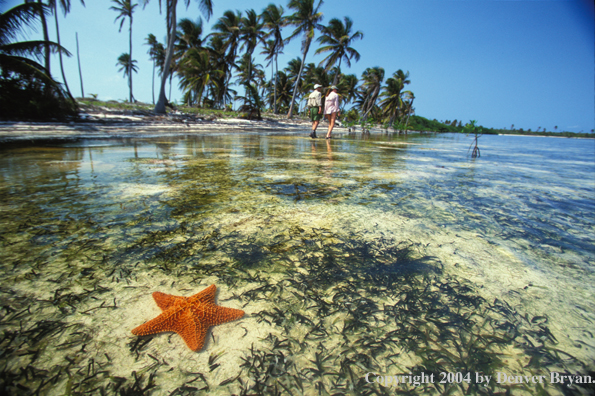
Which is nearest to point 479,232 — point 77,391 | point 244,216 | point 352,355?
point 352,355

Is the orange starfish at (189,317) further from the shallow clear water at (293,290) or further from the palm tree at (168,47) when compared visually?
the palm tree at (168,47)

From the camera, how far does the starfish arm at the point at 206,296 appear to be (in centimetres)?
94

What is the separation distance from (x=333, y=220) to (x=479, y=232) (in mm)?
962

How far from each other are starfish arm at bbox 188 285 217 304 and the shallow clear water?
0.09 m

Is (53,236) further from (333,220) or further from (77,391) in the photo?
(333,220)

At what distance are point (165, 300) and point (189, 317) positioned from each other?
16cm

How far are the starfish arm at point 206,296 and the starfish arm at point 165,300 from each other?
1.9 inches

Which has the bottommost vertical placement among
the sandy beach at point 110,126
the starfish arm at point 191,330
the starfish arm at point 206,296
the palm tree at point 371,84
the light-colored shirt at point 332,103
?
the starfish arm at point 191,330

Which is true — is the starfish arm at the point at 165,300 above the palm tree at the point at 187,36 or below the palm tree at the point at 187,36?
below

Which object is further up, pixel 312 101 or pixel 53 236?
pixel 312 101

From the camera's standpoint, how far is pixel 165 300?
0.96 m

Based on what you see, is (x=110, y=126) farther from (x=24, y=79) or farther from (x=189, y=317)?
(x=189, y=317)

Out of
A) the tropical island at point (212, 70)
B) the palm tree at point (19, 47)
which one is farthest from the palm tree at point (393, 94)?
the palm tree at point (19, 47)

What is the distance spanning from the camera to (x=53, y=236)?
146 centimetres
